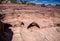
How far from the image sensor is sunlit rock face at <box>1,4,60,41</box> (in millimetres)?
5367

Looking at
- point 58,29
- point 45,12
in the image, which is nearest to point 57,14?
point 45,12

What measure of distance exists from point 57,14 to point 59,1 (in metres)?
1.19

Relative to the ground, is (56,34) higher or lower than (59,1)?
lower

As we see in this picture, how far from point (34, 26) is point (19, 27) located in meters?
0.71

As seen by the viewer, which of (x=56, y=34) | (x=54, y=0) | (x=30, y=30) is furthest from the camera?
(x=54, y=0)

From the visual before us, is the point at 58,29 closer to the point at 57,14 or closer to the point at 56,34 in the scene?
the point at 56,34

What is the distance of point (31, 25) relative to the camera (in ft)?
21.8

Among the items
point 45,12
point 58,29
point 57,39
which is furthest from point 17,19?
point 57,39

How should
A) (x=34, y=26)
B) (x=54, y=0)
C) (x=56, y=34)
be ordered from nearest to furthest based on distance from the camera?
(x=56, y=34) < (x=34, y=26) < (x=54, y=0)

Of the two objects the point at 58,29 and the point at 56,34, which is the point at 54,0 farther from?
the point at 56,34

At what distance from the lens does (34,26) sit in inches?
261

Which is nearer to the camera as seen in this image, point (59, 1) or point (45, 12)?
point (45, 12)

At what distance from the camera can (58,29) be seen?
20.5ft

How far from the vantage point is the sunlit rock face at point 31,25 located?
537cm
